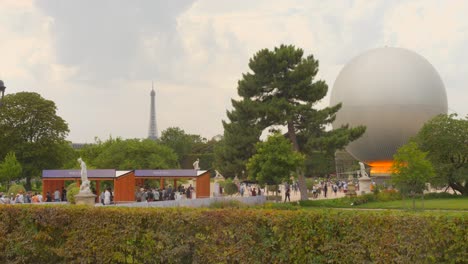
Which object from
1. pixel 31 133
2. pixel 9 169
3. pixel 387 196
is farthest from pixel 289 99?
pixel 31 133

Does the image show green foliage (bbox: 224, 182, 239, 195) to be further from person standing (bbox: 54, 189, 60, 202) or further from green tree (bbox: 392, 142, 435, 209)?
person standing (bbox: 54, 189, 60, 202)

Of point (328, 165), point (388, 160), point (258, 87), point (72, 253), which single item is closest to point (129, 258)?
point (72, 253)

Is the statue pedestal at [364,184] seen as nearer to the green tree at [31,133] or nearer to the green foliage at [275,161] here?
the green foliage at [275,161]

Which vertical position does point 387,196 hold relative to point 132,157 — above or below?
below

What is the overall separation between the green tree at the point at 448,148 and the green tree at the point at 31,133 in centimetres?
3698

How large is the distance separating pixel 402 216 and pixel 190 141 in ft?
361

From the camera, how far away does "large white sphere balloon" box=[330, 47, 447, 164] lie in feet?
192

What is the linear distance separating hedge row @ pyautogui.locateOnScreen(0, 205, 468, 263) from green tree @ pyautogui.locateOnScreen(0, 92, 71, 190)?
4539 cm

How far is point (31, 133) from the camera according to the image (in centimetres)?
5678

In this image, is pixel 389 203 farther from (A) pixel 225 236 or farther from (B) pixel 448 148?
(A) pixel 225 236

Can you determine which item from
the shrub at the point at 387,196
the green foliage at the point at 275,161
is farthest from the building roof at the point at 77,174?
the shrub at the point at 387,196

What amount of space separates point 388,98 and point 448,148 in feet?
60.5

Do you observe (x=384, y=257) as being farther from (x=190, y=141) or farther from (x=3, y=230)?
(x=190, y=141)

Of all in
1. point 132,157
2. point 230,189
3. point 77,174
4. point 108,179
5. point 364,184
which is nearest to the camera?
point 77,174
